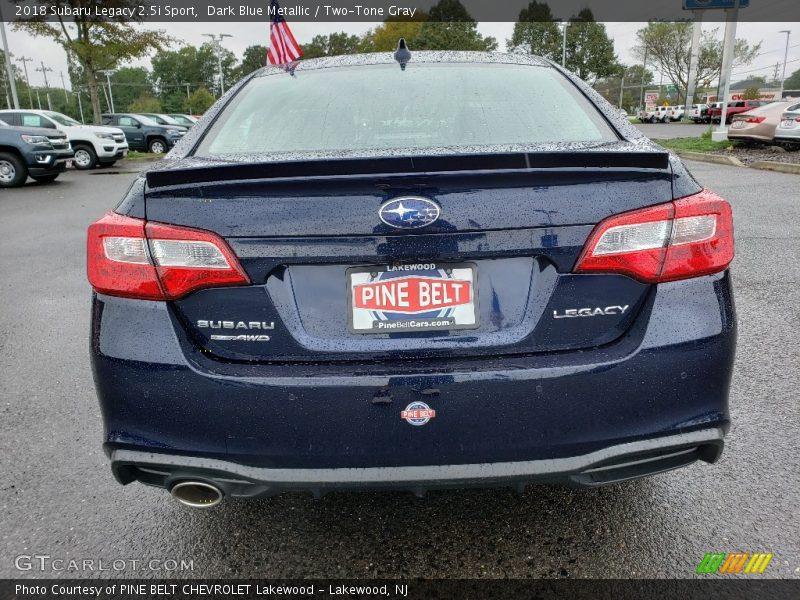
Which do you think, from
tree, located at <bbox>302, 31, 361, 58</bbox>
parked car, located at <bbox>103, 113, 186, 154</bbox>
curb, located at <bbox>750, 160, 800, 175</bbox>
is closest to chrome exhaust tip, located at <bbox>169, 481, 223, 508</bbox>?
curb, located at <bbox>750, 160, 800, 175</bbox>

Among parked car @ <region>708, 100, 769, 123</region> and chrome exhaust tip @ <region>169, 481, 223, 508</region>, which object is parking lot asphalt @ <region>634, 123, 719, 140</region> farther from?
chrome exhaust tip @ <region>169, 481, 223, 508</region>

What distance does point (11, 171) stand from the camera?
1390 centimetres

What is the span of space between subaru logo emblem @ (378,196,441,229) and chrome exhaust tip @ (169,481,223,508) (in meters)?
0.92

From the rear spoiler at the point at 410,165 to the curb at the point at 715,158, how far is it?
13852 millimetres

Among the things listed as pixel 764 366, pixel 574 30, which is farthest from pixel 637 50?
pixel 764 366

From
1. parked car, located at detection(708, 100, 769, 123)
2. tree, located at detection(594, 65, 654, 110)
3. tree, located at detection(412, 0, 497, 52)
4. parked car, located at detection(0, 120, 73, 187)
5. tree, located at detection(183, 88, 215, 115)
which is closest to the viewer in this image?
parked car, located at detection(0, 120, 73, 187)

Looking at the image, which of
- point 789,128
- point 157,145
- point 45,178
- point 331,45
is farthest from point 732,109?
point 331,45

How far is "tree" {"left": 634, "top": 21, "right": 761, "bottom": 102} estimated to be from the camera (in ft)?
228

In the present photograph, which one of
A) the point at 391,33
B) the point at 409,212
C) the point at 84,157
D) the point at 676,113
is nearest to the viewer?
the point at 409,212

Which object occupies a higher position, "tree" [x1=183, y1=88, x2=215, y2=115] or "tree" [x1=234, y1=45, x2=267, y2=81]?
"tree" [x1=234, y1=45, x2=267, y2=81]

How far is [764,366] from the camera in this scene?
3480mm

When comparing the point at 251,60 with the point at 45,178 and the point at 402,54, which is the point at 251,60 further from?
the point at 402,54

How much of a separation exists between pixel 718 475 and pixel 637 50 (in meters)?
83.0

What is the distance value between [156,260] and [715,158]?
15.8m
